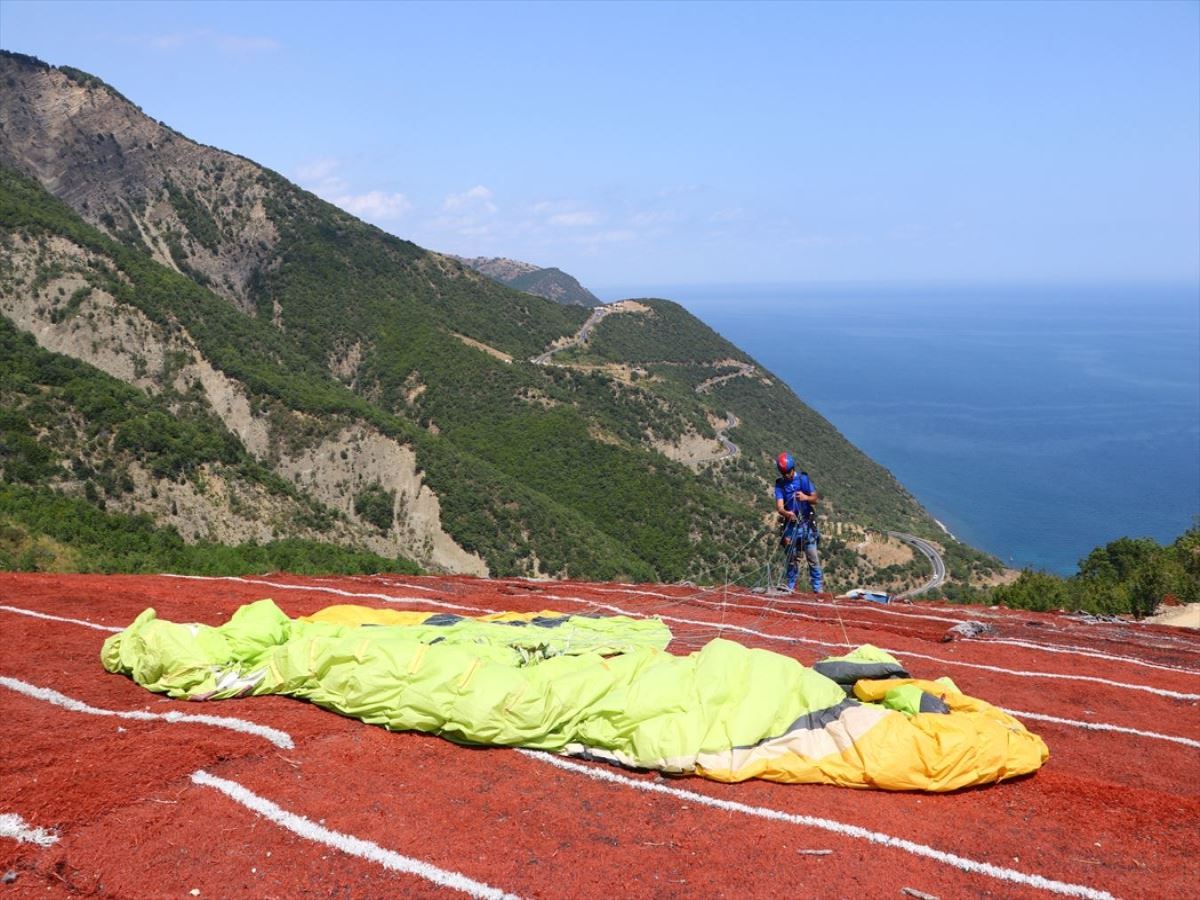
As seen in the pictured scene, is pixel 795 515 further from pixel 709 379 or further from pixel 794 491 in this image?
pixel 709 379

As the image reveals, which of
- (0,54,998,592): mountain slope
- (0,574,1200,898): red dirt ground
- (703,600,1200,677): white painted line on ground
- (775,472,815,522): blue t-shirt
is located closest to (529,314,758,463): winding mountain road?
(0,54,998,592): mountain slope

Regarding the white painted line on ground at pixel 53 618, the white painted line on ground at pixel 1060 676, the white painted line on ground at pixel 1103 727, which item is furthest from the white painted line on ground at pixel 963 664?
the white painted line on ground at pixel 53 618

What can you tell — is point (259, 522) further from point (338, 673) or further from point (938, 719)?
point (938, 719)

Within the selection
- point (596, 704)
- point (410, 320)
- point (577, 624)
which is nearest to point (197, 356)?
point (410, 320)

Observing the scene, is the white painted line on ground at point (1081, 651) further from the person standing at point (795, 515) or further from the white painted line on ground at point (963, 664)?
the person standing at point (795, 515)

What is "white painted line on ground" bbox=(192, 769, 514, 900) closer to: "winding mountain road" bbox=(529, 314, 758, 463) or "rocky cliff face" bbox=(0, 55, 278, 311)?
"winding mountain road" bbox=(529, 314, 758, 463)

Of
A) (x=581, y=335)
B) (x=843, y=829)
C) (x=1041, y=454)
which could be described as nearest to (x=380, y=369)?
(x=581, y=335)
